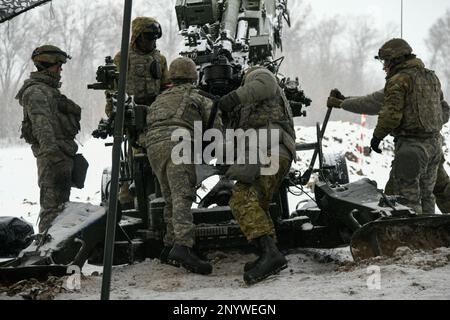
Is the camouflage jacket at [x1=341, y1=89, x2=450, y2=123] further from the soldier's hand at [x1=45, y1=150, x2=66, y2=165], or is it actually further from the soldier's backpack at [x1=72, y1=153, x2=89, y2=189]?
the soldier's hand at [x1=45, y1=150, x2=66, y2=165]

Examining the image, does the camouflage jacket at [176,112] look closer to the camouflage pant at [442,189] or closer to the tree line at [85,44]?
the camouflage pant at [442,189]

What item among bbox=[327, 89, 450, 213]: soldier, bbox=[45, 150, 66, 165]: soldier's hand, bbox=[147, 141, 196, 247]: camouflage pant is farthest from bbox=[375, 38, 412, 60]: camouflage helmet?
bbox=[45, 150, 66, 165]: soldier's hand

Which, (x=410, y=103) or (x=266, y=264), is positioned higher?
(x=410, y=103)

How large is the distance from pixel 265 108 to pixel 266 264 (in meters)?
1.31

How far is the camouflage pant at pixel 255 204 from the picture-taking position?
4.77 m

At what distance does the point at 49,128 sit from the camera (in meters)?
6.65

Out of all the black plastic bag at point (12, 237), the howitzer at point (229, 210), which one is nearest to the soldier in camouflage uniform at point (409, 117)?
the howitzer at point (229, 210)

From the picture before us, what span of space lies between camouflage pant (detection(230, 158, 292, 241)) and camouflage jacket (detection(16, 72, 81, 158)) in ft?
8.41

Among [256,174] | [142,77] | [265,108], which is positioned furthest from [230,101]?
[142,77]

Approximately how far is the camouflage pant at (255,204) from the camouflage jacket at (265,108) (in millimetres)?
221

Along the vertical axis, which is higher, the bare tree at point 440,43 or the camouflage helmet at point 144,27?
the bare tree at point 440,43

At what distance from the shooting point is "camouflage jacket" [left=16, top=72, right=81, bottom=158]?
6633 mm

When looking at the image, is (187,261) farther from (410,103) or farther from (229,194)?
(410,103)

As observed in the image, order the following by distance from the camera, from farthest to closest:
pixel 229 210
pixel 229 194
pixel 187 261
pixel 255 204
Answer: pixel 229 194 < pixel 229 210 < pixel 187 261 < pixel 255 204
